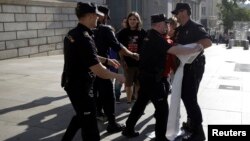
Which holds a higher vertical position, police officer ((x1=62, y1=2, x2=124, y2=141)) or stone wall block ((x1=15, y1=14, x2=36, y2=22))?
stone wall block ((x1=15, y1=14, x2=36, y2=22))

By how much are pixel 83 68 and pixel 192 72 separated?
5.78 feet

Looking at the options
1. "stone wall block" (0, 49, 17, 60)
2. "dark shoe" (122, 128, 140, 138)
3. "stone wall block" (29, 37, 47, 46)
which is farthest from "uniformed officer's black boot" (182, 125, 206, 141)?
"stone wall block" (29, 37, 47, 46)

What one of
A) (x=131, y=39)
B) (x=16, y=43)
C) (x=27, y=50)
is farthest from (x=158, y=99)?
(x=27, y=50)

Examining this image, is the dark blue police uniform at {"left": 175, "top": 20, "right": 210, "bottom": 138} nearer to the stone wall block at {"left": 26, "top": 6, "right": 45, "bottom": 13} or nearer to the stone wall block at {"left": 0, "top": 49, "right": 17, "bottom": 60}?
the stone wall block at {"left": 0, "top": 49, "right": 17, "bottom": 60}

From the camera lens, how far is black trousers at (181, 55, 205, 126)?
4703 millimetres

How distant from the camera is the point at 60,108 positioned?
6520 mm

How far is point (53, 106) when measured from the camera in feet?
21.8

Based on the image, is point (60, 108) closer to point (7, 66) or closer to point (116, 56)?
point (116, 56)

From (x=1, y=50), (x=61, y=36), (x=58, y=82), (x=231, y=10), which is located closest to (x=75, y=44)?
(x=58, y=82)

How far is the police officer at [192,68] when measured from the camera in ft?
15.3

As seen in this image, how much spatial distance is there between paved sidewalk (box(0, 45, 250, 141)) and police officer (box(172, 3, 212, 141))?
2.23 ft

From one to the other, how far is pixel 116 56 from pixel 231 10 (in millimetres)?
63566

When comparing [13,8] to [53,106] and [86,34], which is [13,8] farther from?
[86,34]

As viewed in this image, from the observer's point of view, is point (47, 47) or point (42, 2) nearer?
point (42, 2)
